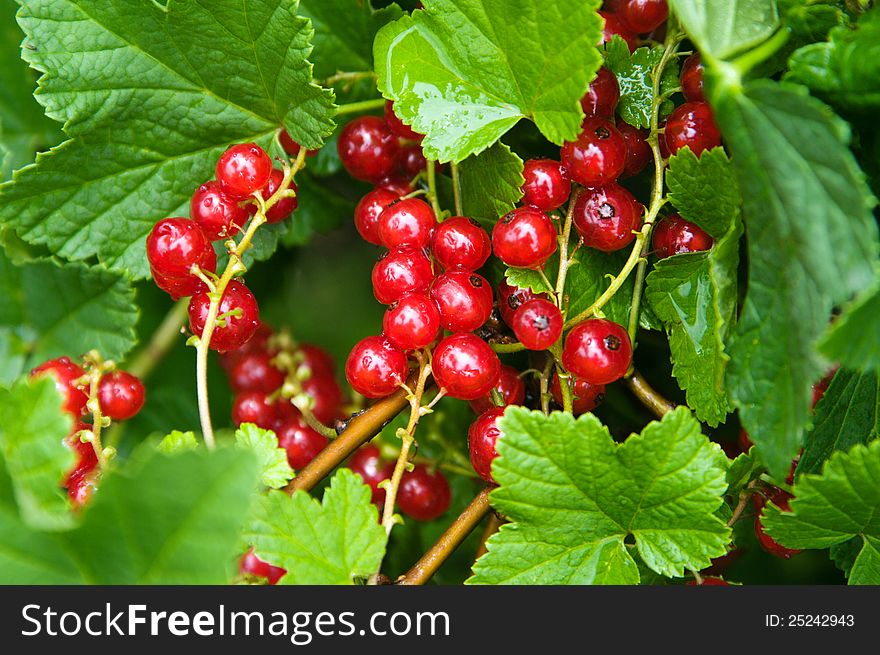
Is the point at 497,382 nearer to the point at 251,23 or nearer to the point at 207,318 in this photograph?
the point at 207,318

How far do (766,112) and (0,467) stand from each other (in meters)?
0.61

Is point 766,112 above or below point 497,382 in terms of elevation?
above

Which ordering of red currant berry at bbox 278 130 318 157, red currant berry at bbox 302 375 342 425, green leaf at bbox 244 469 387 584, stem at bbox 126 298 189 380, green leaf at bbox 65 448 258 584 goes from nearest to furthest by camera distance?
green leaf at bbox 65 448 258 584
green leaf at bbox 244 469 387 584
red currant berry at bbox 278 130 318 157
red currant berry at bbox 302 375 342 425
stem at bbox 126 298 189 380

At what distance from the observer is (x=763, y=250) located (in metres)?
0.61

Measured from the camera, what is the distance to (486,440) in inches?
28.5

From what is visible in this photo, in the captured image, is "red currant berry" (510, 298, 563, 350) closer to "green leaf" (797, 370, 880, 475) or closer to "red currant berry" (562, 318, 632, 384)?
"red currant berry" (562, 318, 632, 384)

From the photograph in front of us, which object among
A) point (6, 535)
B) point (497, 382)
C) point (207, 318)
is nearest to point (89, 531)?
point (6, 535)

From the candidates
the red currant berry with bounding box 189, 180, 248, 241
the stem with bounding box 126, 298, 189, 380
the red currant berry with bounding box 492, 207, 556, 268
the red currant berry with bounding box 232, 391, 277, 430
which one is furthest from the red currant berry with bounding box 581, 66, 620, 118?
the stem with bounding box 126, 298, 189, 380

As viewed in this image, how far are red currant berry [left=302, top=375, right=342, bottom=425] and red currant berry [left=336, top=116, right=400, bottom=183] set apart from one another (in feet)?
0.98

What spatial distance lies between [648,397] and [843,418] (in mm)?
175

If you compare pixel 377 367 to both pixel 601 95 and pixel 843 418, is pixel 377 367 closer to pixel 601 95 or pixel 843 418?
pixel 601 95

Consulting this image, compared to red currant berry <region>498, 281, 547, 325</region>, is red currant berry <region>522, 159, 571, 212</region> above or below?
above

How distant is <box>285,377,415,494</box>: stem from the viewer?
30.0 inches

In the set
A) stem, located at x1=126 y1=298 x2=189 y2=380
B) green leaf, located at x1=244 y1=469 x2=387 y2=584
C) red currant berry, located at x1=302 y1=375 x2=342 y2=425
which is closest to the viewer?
green leaf, located at x1=244 y1=469 x2=387 y2=584
